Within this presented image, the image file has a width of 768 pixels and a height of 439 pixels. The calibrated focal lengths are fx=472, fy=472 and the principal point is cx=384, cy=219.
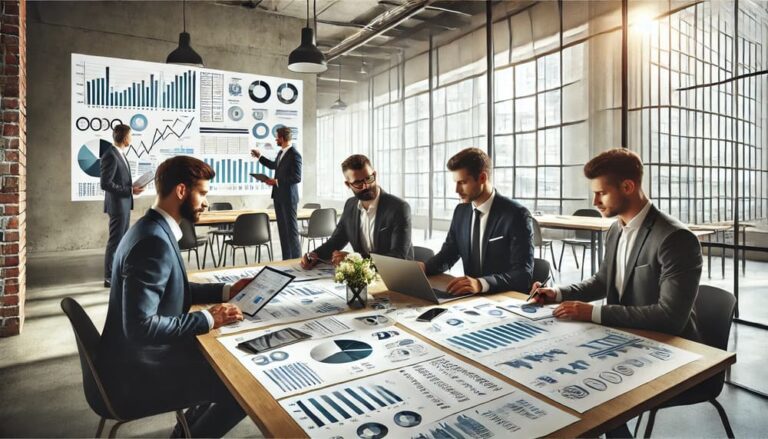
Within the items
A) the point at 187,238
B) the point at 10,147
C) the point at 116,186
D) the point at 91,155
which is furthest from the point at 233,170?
the point at 10,147

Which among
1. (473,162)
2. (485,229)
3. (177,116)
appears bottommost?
(485,229)

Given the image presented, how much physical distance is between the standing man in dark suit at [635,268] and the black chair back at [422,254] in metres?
1.11

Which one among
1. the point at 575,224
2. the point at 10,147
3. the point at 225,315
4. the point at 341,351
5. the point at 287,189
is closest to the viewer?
the point at 341,351

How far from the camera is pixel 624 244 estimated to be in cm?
193

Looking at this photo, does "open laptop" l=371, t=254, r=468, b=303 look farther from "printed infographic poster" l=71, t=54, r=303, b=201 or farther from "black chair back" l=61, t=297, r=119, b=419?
"printed infographic poster" l=71, t=54, r=303, b=201

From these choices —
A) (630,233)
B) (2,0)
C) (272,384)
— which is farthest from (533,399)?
(2,0)

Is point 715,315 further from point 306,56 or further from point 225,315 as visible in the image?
point 306,56

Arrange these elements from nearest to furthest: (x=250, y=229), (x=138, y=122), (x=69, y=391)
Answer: (x=69, y=391), (x=250, y=229), (x=138, y=122)

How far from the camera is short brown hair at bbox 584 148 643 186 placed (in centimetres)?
182

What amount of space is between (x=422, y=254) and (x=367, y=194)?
53cm

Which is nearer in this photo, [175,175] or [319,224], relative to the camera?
[175,175]

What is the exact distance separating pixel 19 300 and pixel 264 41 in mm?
6930

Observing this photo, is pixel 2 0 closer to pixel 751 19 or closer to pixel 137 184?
pixel 137 184

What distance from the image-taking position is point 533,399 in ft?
3.56
